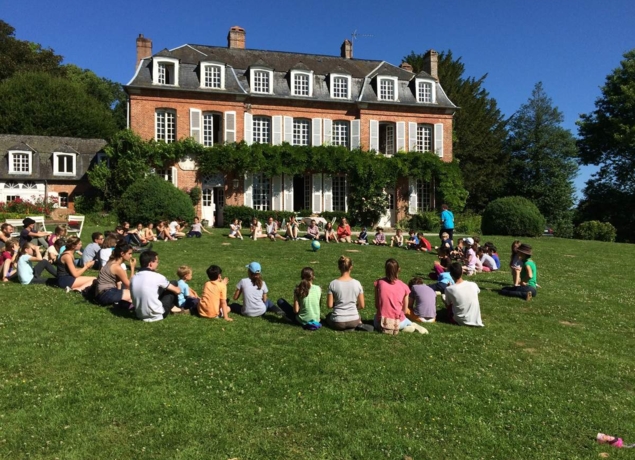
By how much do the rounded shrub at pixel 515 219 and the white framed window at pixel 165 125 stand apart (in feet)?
59.7

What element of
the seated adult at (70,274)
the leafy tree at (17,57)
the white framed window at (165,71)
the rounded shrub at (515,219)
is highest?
the leafy tree at (17,57)

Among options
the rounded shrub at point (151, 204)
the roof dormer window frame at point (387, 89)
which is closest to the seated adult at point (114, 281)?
the rounded shrub at point (151, 204)

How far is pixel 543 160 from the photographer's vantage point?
38438mm

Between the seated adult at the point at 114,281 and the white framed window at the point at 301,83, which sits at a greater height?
the white framed window at the point at 301,83

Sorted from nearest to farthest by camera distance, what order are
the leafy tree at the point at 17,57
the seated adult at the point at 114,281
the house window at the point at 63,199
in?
the seated adult at the point at 114,281, the house window at the point at 63,199, the leafy tree at the point at 17,57

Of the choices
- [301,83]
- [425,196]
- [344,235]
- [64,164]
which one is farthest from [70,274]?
[64,164]

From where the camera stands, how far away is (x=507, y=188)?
39688mm

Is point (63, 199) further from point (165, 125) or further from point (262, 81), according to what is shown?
point (262, 81)

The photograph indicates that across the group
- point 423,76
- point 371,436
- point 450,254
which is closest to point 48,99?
point 423,76

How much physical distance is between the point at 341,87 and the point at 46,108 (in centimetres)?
2621

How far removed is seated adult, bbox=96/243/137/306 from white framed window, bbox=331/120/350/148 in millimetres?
23211

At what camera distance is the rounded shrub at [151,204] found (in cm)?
1934

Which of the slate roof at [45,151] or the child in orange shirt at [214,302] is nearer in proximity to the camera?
the child in orange shirt at [214,302]

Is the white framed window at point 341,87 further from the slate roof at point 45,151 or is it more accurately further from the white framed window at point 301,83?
the slate roof at point 45,151
